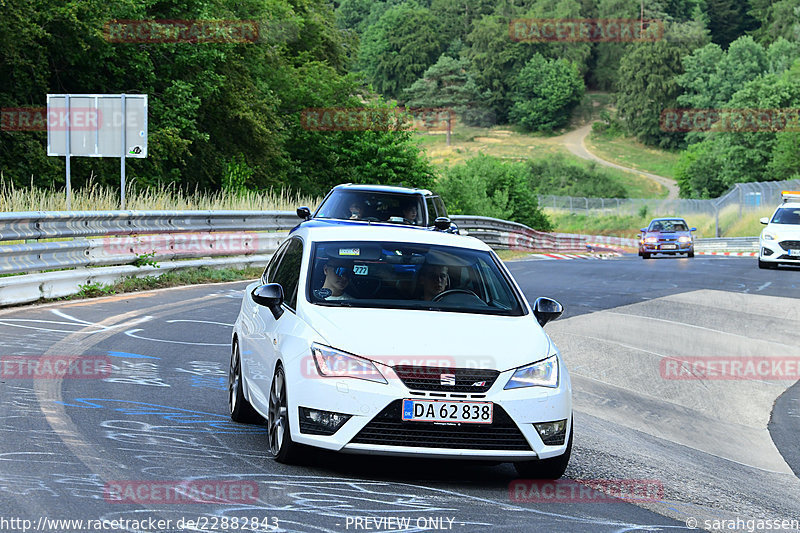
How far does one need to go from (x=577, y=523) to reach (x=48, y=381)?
16.6 ft

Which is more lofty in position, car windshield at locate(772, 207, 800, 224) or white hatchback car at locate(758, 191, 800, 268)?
car windshield at locate(772, 207, 800, 224)

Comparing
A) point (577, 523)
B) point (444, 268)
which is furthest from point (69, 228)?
point (577, 523)

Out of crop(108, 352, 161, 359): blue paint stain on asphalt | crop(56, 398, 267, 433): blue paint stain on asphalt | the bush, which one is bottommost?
the bush

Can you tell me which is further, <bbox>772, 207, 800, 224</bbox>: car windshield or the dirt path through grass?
the dirt path through grass

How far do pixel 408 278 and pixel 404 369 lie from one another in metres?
1.44

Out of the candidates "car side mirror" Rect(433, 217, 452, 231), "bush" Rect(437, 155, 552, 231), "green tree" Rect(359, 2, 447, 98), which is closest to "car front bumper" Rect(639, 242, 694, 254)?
"bush" Rect(437, 155, 552, 231)

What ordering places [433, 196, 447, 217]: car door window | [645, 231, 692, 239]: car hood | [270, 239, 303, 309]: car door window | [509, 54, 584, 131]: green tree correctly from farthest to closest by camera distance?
1. [509, 54, 584, 131]: green tree
2. [645, 231, 692, 239]: car hood
3. [433, 196, 447, 217]: car door window
4. [270, 239, 303, 309]: car door window

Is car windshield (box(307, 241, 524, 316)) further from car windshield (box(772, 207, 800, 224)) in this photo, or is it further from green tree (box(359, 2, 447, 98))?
green tree (box(359, 2, 447, 98))

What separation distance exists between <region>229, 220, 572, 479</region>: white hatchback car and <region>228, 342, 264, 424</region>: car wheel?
0.26m

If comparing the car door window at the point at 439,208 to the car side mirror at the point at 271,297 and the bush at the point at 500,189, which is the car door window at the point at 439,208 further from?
the bush at the point at 500,189

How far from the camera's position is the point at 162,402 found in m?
8.84
